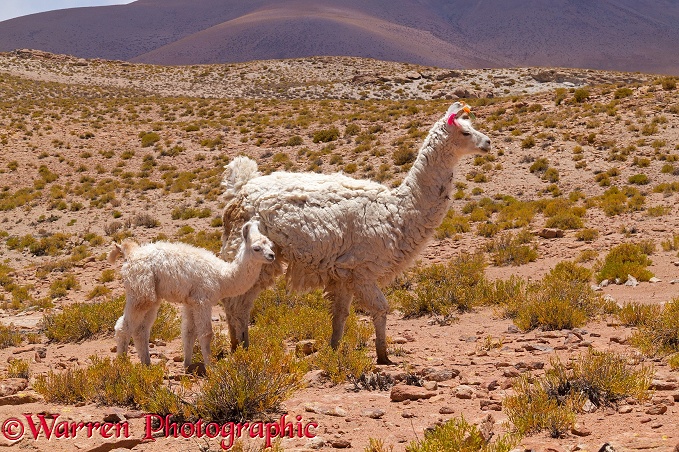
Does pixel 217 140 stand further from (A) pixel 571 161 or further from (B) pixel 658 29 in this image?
(B) pixel 658 29

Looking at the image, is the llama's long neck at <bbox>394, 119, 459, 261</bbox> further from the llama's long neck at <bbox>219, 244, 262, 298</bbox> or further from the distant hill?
the distant hill

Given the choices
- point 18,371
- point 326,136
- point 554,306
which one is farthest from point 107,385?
point 326,136

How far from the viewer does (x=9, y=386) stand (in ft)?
21.5

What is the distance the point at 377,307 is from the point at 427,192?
4.71 ft

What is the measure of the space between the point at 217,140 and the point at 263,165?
5.75 m

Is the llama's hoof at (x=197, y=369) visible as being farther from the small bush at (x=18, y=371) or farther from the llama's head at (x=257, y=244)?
the small bush at (x=18, y=371)

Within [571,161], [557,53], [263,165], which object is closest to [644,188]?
[571,161]

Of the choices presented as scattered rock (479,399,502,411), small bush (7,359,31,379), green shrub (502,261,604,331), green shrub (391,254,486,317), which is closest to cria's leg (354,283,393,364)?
scattered rock (479,399,502,411)

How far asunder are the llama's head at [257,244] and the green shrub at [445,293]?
4.38 m

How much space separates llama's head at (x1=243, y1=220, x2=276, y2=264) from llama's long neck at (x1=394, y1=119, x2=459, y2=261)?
1.57 metres

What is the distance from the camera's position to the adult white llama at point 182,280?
274 inches

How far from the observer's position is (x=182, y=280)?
22.9 ft

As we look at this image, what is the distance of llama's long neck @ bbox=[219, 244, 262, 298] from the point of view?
7.16m

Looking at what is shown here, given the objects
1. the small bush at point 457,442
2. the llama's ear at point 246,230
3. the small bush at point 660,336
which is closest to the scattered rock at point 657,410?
the small bush at point 457,442
